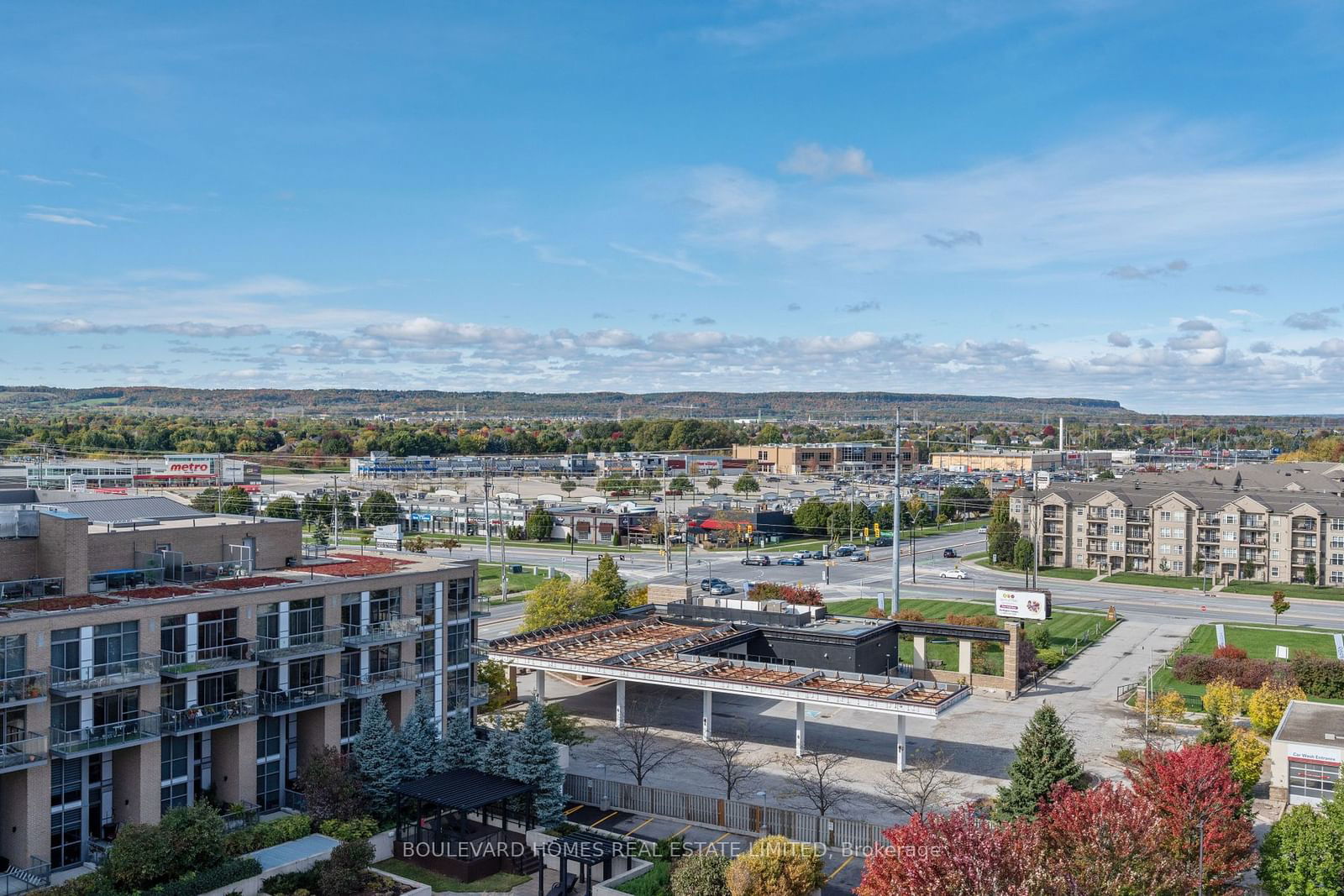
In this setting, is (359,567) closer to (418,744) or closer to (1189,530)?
(418,744)

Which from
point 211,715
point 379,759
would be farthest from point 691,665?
point 211,715

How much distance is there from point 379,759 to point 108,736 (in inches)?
338

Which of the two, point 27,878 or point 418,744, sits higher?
point 418,744

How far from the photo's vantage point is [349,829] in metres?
34.4

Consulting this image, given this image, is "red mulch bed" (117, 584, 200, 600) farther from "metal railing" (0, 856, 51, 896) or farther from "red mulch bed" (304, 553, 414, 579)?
"metal railing" (0, 856, 51, 896)

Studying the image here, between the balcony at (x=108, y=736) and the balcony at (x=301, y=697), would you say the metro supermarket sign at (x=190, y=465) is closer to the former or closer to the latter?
the balcony at (x=301, y=697)

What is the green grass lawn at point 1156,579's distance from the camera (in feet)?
315

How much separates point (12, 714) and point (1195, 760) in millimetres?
34881

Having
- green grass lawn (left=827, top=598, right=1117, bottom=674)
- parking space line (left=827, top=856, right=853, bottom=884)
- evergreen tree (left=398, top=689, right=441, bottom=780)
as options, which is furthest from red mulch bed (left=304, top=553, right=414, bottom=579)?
green grass lawn (left=827, top=598, right=1117, bottom=674)

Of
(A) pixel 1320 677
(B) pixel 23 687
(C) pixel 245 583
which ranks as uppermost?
(C) pixel 245 583

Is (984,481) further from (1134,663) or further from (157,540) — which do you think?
(157,540)

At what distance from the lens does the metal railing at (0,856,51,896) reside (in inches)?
1176

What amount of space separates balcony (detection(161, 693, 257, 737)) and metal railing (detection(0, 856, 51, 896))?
15.7ft

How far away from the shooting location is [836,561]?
352 ft
